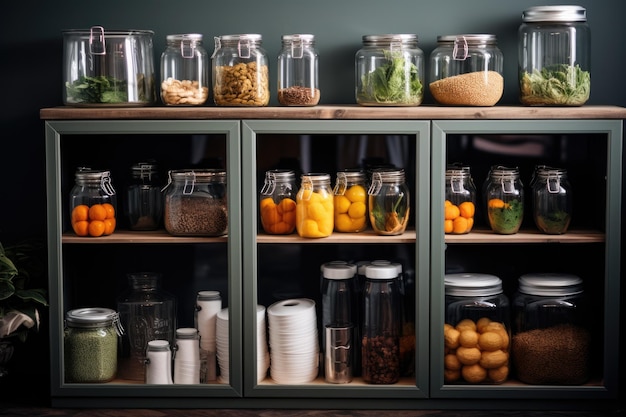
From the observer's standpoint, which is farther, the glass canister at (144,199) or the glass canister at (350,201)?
the glass canister at (144,199)

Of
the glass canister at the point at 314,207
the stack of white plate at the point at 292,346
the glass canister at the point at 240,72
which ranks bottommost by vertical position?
the stack of white plate at the point at 292,346

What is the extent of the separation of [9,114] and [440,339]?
1889mm

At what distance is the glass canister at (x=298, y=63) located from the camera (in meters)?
3.68

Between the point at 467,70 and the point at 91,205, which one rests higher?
the point at 467,70

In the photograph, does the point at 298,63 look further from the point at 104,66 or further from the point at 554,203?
the point at 554,203

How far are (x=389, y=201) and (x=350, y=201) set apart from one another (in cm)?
15

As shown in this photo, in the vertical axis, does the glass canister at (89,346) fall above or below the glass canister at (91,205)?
below

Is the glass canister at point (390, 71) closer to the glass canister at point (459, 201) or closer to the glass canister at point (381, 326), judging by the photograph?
the glass canister at point (459, 201)

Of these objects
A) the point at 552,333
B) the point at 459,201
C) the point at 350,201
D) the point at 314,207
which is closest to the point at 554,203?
the point at 459,201

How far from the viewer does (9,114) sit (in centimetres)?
397

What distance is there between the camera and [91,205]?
3664 millimetres

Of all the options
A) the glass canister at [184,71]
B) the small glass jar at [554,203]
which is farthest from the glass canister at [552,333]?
the glass canister at [184,71]

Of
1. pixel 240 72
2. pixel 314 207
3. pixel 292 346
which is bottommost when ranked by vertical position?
pixel 292 346

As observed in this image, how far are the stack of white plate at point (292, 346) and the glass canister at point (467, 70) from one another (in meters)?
0.95
